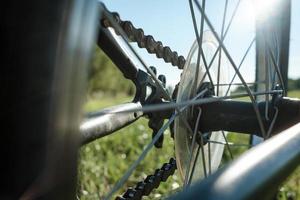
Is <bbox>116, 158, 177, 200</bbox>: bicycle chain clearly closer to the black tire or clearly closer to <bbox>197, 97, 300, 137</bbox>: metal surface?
<bbox>197, 97, 300, 137</bbox>: metal surface

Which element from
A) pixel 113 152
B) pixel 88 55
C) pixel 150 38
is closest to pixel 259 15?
pixel 150 38

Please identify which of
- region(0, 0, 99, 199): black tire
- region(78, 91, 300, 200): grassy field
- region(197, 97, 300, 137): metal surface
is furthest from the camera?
region(78, 91, 300, 200): grassy field

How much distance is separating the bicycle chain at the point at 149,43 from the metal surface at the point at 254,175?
0.49m

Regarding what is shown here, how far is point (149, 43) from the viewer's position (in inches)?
42.8

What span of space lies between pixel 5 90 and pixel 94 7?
0.39 ft

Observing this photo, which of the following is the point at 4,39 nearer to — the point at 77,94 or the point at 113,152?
the point at 77,94

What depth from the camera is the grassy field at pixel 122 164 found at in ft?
5.37

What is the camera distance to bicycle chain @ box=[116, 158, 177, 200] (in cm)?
95

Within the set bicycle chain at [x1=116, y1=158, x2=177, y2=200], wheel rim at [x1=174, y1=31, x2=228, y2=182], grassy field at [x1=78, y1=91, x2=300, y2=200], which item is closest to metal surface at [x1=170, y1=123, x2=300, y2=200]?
bicycle chain at [x1=116, y1=158, x2=177, y2=200]

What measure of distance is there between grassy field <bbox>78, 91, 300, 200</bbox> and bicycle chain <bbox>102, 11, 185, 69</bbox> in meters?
0.23

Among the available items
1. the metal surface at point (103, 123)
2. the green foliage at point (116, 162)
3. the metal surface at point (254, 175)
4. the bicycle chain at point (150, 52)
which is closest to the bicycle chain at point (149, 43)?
the bicycle chain at point (150, 52)

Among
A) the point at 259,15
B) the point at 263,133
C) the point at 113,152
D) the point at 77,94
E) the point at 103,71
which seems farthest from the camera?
the point at 103,71

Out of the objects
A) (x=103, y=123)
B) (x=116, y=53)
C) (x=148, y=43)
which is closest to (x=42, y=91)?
(x=103, y=123)

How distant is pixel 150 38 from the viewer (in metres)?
1.08
